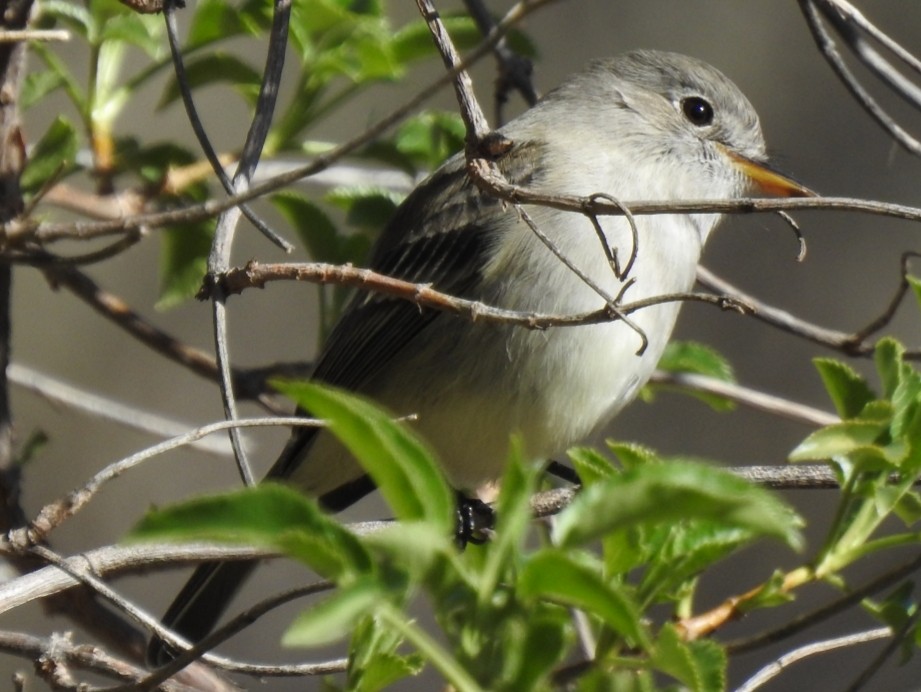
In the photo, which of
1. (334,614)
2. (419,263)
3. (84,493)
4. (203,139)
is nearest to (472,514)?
(419,263)

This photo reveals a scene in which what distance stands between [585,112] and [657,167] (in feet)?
1.05

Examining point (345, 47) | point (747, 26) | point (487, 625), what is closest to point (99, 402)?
point (345, 47)

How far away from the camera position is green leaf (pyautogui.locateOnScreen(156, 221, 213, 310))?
2.75m

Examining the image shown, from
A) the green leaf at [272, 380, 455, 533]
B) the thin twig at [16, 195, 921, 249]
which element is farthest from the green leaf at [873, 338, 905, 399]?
the green leaf at [272, 380, 455, 533]

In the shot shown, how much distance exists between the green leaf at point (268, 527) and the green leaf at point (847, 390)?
2.74 feet

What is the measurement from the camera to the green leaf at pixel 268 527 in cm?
92

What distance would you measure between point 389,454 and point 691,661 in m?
0.34

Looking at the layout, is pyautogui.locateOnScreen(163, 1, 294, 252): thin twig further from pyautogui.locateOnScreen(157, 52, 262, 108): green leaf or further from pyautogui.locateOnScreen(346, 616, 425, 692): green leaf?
pyautogui.locateOnScreen(346, 616, 425, 692): green leaf

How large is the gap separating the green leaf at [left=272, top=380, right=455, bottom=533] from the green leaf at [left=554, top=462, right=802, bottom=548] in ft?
0.33

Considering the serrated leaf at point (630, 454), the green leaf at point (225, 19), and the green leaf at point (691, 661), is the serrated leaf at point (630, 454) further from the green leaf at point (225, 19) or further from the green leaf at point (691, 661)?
the green leaf at point (225, 19)

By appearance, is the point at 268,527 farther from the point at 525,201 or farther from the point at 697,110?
the point at 697,110

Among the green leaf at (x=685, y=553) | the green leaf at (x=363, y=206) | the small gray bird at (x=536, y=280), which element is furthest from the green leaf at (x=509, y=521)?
the green leaf at (x=363, y=206)

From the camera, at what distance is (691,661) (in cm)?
115

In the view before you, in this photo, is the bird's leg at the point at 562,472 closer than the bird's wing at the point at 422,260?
Result: No
